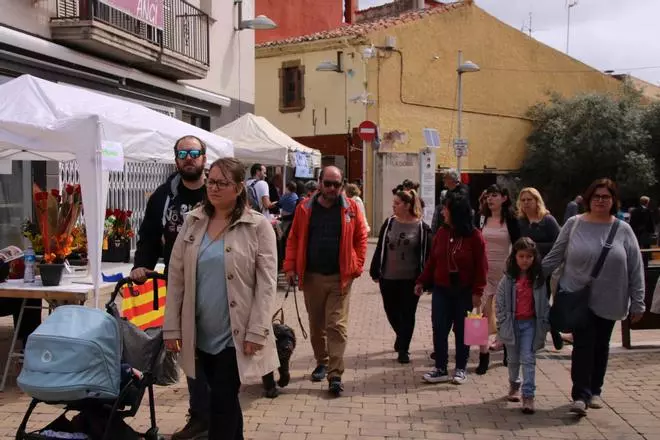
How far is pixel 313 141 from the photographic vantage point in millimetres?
25828

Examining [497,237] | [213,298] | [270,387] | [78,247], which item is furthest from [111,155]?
[497,237]

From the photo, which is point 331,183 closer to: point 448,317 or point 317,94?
point 448,317

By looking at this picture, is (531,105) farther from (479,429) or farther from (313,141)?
(479,429)

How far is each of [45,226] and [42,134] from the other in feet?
2.47

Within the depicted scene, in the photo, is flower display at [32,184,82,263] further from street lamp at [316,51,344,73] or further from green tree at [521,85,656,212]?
green tree at [521,85,656,212]

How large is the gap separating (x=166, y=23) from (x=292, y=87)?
1316 cm

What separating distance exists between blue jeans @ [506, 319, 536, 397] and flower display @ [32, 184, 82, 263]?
376cm

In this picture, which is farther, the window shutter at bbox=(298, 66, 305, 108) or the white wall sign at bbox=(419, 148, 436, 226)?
the window shutter at bbox=(298, 66, 305, 108)

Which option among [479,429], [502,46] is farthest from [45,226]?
[502,46]

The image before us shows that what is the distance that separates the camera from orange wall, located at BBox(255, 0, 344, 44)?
27.0 meters

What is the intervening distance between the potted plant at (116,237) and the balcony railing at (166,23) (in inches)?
189

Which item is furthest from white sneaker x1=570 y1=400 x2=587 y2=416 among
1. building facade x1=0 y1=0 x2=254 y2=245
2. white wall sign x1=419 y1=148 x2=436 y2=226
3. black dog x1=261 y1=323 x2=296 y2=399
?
white wall sign x1=419 y1=148 x2=436 y2=226

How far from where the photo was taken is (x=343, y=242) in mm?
5973

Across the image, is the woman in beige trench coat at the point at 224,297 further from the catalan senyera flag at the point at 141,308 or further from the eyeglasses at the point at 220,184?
the catalan senyera flag at the point at 141,308
